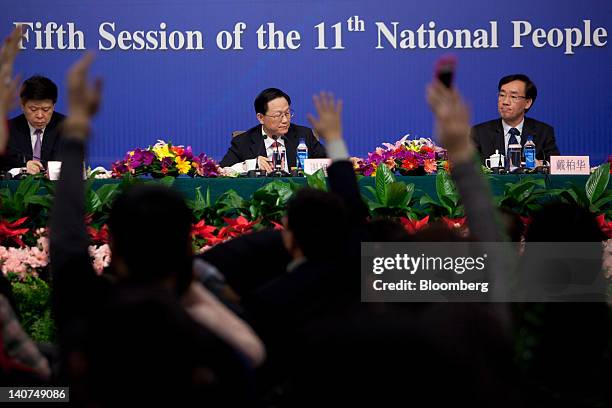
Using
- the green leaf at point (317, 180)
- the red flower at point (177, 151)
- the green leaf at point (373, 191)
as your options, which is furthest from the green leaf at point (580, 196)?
the red flower at point (177, 151)

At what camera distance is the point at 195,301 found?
1314 millimetres

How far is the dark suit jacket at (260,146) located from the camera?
512 centimetres

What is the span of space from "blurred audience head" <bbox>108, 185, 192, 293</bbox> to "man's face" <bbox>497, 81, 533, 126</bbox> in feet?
14.1

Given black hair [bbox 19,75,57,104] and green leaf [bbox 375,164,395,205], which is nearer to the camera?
green leaf [bbox 375,164,395,205]

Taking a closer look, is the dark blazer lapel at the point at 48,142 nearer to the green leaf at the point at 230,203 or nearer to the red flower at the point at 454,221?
the green leaf at the point at 230,203

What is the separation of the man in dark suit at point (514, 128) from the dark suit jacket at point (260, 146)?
917 mm

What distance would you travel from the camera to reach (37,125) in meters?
5.17

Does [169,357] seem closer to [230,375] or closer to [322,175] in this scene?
[230,375]

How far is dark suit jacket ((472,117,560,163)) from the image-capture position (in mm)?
5234

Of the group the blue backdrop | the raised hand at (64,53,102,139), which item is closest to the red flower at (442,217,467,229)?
the raised hand at (64,53,102,139)

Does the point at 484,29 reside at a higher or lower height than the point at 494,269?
higher

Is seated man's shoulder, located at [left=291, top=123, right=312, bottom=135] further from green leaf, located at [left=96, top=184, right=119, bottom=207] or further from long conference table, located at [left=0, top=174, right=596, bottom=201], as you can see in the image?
green leaf, located at [left=96, top=184, right=119, bottom=207]

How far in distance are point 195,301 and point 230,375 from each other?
136mm

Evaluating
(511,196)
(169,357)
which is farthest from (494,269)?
(511,196)
